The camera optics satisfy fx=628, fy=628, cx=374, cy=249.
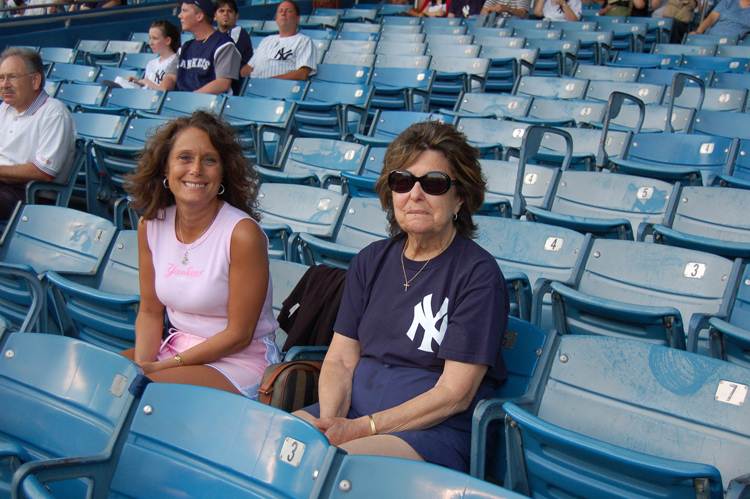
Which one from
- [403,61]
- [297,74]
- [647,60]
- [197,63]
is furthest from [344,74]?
[647,60]

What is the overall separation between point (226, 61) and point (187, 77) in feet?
1.44

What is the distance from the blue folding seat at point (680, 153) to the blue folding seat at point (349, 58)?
383 centimetres

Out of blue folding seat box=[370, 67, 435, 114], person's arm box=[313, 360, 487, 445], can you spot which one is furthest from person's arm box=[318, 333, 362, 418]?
blue folding seat box=[370, 67, 435, 114]

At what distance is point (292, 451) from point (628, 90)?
18.1 ft

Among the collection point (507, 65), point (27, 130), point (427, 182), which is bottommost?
point (27, 130)

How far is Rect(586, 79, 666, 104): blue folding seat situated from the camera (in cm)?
569

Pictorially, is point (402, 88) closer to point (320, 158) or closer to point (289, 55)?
point (289, 55)

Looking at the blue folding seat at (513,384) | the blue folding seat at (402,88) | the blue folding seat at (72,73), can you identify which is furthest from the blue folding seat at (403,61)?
the blue folding seat at (513,384)

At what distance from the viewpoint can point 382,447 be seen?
1.63 metres

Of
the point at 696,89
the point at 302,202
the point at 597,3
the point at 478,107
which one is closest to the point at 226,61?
the point at 478,107

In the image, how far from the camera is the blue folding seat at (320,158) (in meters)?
4.31

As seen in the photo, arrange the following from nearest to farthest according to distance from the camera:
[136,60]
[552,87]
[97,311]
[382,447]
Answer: [382,447] < [97,311] < [552,87] < [136,60]

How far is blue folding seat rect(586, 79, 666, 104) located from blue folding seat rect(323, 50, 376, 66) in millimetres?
2609

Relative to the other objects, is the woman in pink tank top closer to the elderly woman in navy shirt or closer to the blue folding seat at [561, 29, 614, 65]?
the elderly woman in navy shirt
